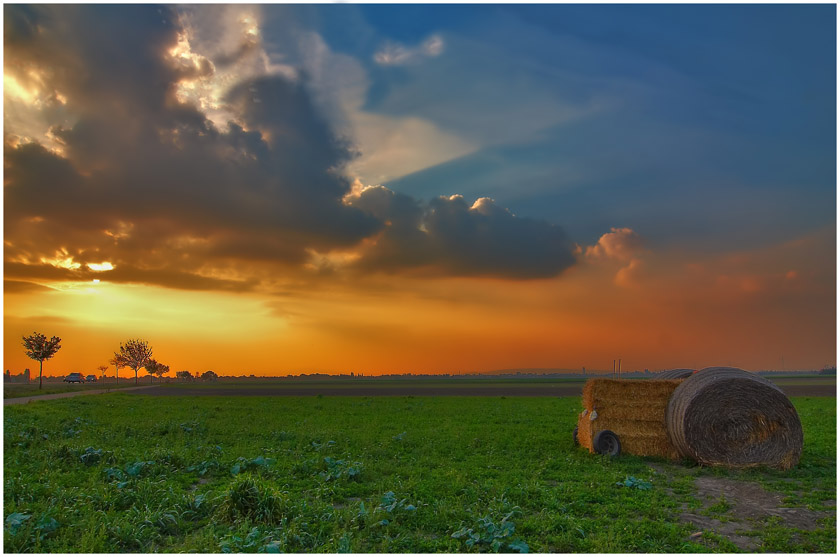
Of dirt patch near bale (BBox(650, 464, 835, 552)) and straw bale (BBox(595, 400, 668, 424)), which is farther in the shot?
straw bale (BBox(595, 400, 668, 424))

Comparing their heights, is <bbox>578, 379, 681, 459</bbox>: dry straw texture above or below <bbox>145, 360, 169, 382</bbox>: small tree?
above

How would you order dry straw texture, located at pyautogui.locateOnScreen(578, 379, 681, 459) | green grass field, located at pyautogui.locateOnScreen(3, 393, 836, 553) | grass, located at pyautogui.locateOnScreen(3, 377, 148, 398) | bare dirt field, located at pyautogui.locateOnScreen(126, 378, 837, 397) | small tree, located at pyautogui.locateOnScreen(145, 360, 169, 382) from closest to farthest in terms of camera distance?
green grass field, located at pyautogui.locateOnScreen(3, 393, 836, 553) < dry straw texture, located at pyautogui.locateOnScreen(578, 379, 681, 459) < grass, located at pyautogui.locateOnScreen(3, 377, 148, 398) < bare dirt field, located at pyautogui.locateOnScreen(126, 378, 837, 397) < small tree, located at pyautogui.locateOnScreen(145, 360, 169, 382)

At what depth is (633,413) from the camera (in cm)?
1817

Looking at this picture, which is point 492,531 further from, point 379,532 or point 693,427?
point 693,427

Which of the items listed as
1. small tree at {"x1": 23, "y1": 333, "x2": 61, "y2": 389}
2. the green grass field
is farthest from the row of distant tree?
the green grass field

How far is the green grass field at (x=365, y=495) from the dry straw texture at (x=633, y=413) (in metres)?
1.07

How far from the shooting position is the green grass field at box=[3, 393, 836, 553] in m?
9.62

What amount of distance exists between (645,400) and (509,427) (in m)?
8.31

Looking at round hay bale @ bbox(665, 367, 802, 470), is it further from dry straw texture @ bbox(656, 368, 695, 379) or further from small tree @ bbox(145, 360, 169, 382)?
small tree @ bbox(145, 360, 169, 382)

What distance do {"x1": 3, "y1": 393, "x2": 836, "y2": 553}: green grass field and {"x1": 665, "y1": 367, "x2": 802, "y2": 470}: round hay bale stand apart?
2.22 ft

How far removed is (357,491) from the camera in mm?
13047

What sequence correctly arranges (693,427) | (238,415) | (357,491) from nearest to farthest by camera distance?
(357,491) < (693,427) < (238,415)

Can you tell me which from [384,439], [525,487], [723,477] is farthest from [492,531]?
[384,439]

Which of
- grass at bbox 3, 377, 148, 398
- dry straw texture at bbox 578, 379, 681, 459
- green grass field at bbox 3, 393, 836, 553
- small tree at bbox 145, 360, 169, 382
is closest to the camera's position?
green grass field at bbox 3, 393, 836, 553
